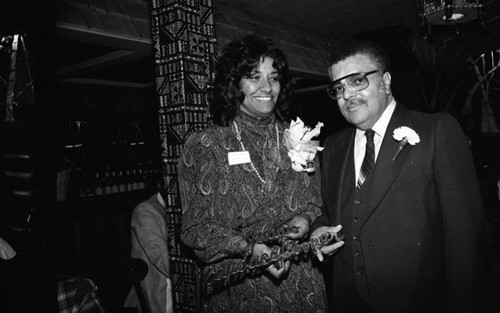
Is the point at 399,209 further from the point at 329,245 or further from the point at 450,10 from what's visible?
the point at 450,10

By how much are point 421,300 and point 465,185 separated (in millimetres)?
593

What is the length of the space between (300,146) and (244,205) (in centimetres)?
45

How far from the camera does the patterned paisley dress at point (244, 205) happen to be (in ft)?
6.88

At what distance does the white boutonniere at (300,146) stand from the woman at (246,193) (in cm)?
6

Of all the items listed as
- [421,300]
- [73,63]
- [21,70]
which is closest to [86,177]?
[73,63]

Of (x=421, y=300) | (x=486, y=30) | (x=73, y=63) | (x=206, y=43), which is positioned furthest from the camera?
(x=73, y=63)

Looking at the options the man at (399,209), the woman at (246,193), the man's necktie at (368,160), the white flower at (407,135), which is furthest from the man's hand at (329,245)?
the white flower at (407,135)

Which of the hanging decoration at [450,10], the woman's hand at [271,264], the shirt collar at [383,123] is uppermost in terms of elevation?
the hanging decoration at [450,10]

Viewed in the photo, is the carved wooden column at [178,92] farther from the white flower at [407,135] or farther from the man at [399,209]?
the white flower at [407,135]

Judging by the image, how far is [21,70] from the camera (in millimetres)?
2025

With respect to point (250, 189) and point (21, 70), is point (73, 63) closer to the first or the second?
point (21, 70)

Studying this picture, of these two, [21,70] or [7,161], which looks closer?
[7,161]

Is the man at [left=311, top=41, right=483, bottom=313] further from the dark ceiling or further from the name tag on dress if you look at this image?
the dark ceiling

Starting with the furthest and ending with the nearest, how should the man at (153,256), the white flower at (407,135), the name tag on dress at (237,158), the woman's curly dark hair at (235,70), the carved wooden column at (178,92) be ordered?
the man at (153,256) < the carved wooden column at (178,92) < the woman's curly dark hair at (235,70) < the name tag on dress at (237,158) < the white flower at (407,135)
